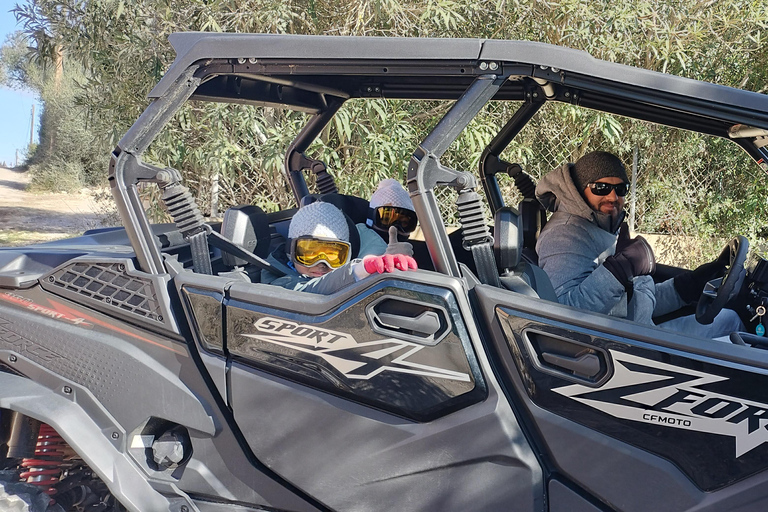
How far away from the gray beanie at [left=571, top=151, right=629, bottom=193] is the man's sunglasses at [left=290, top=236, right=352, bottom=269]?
1.25 metres

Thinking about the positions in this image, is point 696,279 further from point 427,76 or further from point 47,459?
point 47,459

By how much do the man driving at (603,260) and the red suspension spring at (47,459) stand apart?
1984 millimetres

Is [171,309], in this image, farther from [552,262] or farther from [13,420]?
[552,262]

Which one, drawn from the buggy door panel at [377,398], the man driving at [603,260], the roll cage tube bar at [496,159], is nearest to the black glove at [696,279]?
the man driving at [603,260]

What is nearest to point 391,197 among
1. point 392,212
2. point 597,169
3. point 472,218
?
point 392,212

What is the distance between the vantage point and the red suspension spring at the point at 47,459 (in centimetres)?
241

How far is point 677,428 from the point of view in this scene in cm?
183

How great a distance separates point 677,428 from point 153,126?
1.79 metres

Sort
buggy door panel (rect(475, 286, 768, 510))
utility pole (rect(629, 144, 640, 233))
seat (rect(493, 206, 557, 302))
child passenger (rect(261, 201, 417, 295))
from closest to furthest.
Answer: buggy door panel (rect(475, 286, 768, 510)), seat (rect(493, 206, 557, 302)), child passenger (rect(261, 201, 417, 295)), utility pole (rect(629, 144, 640, 233))

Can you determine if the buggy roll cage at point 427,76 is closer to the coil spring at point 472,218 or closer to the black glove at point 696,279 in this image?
the coil spring at point 472,218

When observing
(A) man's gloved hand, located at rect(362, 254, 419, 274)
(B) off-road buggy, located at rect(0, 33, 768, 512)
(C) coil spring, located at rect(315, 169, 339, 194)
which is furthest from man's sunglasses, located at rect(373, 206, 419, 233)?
(A) man's gloved hand, located at rect(362, 254, 419, 274)

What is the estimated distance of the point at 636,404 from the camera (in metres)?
1.84

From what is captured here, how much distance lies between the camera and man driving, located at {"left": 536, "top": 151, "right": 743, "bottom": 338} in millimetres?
2656

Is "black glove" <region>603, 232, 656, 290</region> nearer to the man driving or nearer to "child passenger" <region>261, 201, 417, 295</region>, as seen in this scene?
the man driving
